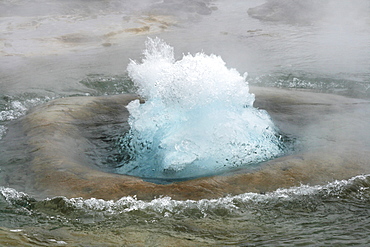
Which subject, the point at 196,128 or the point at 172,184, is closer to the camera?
the point at 172,184

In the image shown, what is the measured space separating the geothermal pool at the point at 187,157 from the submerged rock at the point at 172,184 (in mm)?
12

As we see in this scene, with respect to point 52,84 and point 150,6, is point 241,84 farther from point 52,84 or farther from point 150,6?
point 150,6

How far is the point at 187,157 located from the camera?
3.30 meters

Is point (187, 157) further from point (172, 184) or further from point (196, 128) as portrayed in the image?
point (172, 184)

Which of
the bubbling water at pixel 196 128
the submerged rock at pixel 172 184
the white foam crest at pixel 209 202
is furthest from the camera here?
the bubbling water at pixel 196 128

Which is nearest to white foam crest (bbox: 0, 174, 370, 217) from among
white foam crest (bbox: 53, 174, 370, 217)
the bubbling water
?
white foam crest (bbox: 53, 174, 370, 217)

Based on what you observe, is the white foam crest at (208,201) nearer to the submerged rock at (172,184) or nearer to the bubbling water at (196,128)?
the submerged rock at (172,184)

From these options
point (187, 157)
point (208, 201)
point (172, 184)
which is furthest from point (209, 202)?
point (187, 157)

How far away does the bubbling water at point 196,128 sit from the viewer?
10.8ft

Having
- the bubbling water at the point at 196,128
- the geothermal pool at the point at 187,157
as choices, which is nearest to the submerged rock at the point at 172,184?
the geothermal pool at the point at 187,157

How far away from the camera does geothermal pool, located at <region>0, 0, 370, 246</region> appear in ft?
7.94

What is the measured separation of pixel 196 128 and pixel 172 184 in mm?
722

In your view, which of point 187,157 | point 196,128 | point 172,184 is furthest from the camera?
point 196,128

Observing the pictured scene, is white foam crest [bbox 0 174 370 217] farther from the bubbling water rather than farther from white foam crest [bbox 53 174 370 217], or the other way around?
the bubbling water
